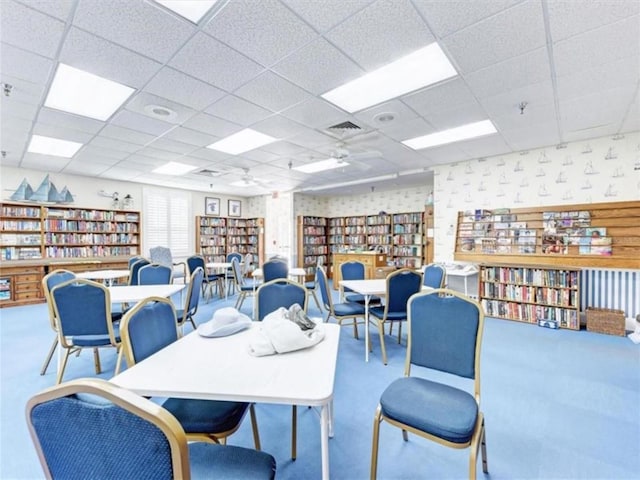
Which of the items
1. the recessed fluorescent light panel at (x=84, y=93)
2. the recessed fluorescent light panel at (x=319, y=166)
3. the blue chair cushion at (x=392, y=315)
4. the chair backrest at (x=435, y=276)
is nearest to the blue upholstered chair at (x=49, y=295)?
the recessed fluorescent light panel at (x=84, y=93)

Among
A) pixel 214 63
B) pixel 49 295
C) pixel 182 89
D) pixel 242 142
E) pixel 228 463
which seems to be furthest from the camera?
pixel 242 142

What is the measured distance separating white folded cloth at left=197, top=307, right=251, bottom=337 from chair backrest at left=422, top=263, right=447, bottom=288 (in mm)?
2585

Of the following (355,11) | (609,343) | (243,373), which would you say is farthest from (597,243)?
(243,373)

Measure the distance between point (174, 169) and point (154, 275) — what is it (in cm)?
298

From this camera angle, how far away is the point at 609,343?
11.8ft

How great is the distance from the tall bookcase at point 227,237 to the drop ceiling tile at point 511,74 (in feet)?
24.2

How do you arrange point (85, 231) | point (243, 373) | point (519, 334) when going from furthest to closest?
point (85, 231), point (519, 334), point (243, 373)

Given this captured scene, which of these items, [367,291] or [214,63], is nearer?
[214,63]

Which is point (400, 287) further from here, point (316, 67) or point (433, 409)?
point (316, 67)

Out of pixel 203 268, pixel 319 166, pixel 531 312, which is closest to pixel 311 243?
pixel 319 166

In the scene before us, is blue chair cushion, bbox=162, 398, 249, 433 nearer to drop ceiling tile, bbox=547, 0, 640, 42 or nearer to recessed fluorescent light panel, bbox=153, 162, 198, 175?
drop ceiling tile, bbox=547, 0, 640, 42

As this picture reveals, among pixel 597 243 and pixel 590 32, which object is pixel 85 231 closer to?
pixel 590 32

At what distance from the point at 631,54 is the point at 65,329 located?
5083 millimetres

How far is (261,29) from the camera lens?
2.10m
